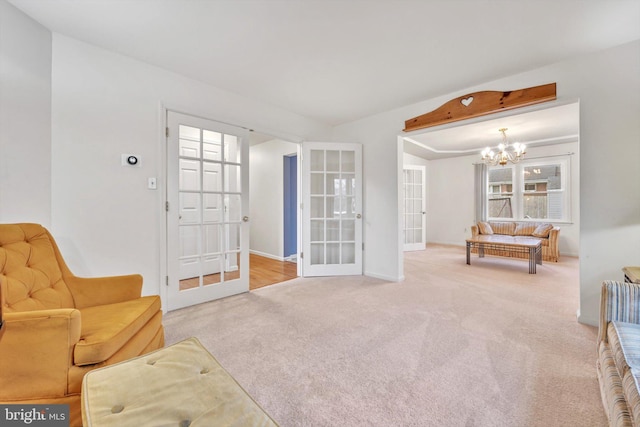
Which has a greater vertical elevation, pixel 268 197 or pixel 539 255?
pixel 268 197

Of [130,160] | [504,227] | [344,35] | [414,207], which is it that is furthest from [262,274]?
[504,227]

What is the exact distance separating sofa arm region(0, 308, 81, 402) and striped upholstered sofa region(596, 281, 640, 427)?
219cm

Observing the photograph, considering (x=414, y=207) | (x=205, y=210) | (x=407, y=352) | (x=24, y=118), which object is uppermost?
(x=24, y=118)

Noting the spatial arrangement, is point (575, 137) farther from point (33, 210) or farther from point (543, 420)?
point (33, 210)

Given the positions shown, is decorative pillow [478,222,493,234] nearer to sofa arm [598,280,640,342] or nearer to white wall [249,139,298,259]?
white wall [249,139,298,259]

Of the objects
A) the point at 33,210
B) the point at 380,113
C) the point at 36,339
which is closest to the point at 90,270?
the point at 33,210

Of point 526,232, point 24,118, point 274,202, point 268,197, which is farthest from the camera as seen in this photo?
point 526,232

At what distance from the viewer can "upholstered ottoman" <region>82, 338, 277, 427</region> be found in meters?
0.78

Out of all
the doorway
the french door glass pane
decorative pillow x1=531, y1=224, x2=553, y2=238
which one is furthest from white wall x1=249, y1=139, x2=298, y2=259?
decorative pillow x1=531, y1=224, x2=553, y2=238

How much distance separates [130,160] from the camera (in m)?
2.31

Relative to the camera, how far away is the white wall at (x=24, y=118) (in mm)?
1709

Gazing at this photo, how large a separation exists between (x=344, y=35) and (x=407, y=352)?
2458 mm

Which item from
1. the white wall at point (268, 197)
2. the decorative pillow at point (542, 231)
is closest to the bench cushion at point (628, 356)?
the white wall at point (268, 197)

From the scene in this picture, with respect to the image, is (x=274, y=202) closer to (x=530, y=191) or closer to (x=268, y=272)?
(x=268, y=272)
